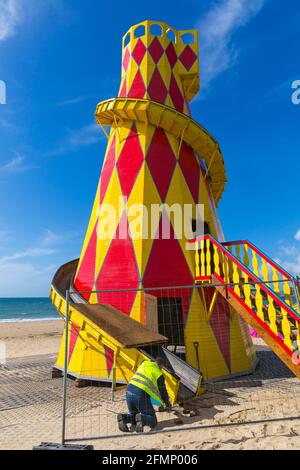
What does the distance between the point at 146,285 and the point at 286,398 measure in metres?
4.57

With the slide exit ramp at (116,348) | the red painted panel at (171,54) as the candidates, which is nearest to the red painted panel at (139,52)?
the red painted panel at (171,54)

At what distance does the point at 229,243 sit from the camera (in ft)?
32.3

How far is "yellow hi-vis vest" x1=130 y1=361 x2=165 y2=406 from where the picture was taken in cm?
547

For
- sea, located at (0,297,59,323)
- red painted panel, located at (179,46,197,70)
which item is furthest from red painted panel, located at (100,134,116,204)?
sea, located at (0,297,59,323)

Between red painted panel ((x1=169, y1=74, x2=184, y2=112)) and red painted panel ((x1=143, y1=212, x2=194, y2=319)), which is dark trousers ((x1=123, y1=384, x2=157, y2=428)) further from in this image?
red painted panel ((x1=169, y1=74, x2=184, y2=112))

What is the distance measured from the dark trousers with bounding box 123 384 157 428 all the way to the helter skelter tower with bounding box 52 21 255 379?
3119 mm

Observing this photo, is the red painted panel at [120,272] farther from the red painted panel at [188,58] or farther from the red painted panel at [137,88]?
the red painted panel at [188,58]

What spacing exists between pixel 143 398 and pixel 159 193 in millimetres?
6572

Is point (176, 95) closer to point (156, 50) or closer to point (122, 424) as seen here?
point (156, 50)

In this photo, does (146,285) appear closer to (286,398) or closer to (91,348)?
(91,348)

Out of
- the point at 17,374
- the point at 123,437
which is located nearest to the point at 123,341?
the point at 123,437

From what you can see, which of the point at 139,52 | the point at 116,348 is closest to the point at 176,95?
the point at 139,52

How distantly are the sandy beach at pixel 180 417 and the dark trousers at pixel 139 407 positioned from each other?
275 mm

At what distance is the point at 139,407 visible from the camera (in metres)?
5.48
